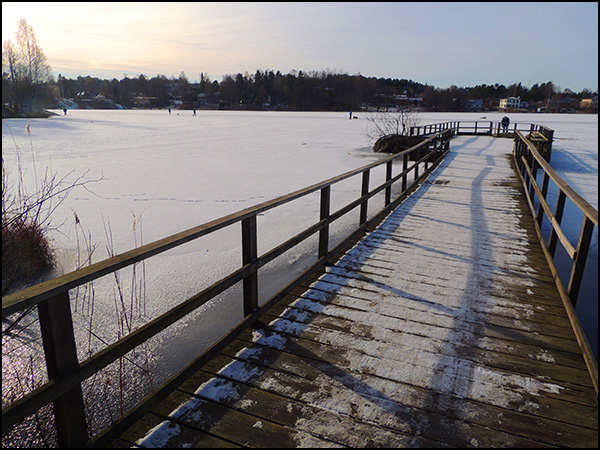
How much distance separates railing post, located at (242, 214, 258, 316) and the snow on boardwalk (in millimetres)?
216

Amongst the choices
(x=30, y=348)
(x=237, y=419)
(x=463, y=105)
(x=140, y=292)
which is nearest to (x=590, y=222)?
(x=237, y=419)

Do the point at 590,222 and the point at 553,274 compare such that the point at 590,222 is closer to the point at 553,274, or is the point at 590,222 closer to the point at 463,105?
the point at 553,274

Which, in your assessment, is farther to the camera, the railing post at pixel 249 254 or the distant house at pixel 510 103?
the distant house at pixel 510 103

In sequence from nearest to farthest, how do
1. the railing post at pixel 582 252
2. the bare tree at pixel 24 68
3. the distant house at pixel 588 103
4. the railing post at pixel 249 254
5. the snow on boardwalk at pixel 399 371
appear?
the snow on boardwalk at pixel 399 371 → the railing post at pixel 249 254 → the railing post at pixel 582 252 → the bare tree at pixel 24 68 → the distant house at pixel 588 103

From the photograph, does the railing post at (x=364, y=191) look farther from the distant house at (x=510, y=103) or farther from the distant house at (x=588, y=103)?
the distant house at (x=588, y=103)

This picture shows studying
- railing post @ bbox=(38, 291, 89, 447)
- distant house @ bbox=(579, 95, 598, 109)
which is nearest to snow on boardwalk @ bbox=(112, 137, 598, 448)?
railing post @ bbox=(38, 291, 89, 447)

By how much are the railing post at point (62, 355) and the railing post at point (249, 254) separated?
1.46 m

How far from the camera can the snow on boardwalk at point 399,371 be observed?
89.5 inches

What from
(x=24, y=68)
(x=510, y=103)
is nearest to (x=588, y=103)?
(x=510, y=103)

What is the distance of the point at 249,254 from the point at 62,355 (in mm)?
1593

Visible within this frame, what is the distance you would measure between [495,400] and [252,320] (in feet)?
5.94

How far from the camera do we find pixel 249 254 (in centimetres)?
327

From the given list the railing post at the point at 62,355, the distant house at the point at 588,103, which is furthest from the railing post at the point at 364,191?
the distant house at the point at 588,103

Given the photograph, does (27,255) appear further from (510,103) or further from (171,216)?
(510,103)
